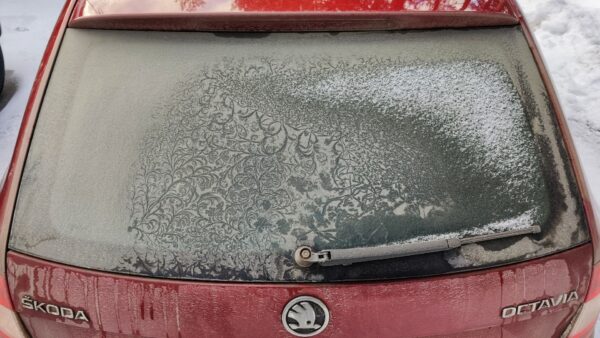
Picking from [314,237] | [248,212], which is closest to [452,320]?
[314,237]

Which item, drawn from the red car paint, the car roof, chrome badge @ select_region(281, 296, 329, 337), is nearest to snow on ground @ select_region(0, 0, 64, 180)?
the car roof

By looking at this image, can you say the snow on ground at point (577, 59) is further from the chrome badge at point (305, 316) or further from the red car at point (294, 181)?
the chrome badge at point (305, 316)

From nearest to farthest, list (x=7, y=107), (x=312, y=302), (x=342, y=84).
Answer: (x=312, y=302) → (x=342, y=84) → (x=7, y=107)

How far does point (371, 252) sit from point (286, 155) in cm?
34

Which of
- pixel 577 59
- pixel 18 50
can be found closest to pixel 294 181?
pixel 577 59

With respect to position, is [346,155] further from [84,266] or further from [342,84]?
[84,266]

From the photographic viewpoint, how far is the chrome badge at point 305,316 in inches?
53.1

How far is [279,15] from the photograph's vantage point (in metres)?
1.72

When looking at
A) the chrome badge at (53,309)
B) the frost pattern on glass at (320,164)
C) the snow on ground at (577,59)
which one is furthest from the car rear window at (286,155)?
the snow on ground at (577,59)

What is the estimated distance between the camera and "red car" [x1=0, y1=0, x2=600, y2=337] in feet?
4.51

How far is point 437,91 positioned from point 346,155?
1.20 ft

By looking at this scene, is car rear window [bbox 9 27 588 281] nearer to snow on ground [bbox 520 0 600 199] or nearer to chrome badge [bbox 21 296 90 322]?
chrome badge [bbox 21 296 90 322]

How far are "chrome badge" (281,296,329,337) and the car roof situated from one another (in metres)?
0.83

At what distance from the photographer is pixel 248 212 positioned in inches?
56.1
